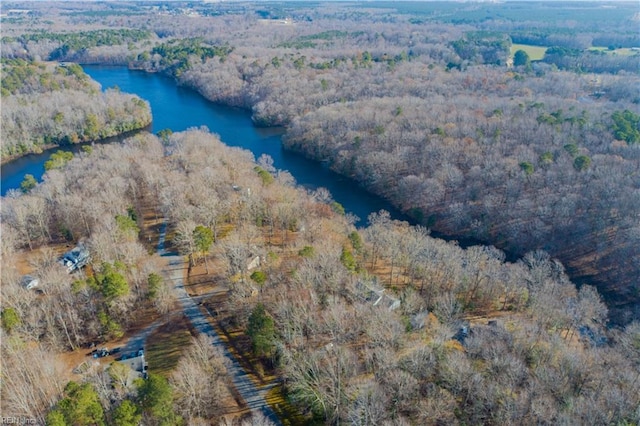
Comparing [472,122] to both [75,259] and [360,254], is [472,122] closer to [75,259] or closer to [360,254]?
[360,254]

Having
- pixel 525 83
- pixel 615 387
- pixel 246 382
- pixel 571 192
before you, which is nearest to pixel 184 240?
pixel 246 382

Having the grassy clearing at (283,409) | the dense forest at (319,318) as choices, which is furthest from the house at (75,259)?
the grassy clearing at (283,409)

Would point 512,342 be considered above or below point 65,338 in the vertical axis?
above

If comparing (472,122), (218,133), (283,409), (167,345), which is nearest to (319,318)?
(283,409)

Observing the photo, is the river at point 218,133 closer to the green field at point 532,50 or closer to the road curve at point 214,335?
the road curve at point 214,335

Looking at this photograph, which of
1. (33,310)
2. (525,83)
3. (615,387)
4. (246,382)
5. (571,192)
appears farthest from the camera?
(525,83)

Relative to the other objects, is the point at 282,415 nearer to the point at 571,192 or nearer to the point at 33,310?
the point at 33,310

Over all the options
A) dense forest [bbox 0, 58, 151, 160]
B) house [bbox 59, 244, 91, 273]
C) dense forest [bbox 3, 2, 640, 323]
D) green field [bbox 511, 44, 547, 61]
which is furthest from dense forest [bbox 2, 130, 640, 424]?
green field [bbox 511, 44, 547, 61]
